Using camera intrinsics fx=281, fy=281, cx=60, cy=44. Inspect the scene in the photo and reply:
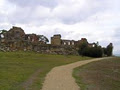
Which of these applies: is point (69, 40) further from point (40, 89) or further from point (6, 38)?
point (40, 89)

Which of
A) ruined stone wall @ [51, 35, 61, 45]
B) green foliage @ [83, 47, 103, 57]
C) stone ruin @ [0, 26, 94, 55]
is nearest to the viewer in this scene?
green foliage @ [83, 47, 103, 57]

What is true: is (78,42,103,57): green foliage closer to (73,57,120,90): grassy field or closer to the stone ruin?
the stone ruin

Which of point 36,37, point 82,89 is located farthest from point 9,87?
point 36,37

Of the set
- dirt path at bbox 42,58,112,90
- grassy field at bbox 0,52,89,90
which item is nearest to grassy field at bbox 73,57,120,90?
dirt path at bbox 42,58,112,90

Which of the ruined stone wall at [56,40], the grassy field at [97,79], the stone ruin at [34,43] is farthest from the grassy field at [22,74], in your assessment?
the ruined stone wall at [56,40]

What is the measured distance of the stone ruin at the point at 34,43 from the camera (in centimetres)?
7056

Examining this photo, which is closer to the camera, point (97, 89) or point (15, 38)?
point (97, 89)

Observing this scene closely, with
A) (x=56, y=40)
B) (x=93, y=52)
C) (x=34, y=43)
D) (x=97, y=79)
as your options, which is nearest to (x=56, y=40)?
(x=56, y=40)

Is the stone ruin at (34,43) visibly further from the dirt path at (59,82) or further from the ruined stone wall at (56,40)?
the dirt path at (59,82)

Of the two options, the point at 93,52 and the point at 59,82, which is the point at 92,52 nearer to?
the point at 93,52

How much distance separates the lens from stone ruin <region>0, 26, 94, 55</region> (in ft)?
232

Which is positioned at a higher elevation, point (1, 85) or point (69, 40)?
point (69, 40)

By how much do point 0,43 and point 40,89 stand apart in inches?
2120

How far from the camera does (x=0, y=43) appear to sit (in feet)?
227
